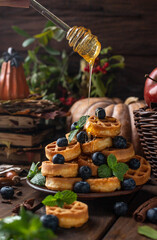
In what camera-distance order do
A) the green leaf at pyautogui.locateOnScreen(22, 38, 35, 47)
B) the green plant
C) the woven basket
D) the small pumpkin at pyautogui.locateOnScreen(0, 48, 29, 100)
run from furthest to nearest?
the green leaf at pyautogui.locateOnScreen(22, 38, 35, 47)
the green plant
the small pumpkin at pyautogui.locateOnScreen(0, 48, 29, 100)
the woven basket

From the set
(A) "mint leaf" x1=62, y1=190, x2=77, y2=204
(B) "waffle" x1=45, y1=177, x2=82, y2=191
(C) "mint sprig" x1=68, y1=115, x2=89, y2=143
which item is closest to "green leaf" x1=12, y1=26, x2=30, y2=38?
(C) "mint sprig" x1=68, y1=115, x2=89, y2=143

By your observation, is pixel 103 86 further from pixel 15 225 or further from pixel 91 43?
pixel 15 225

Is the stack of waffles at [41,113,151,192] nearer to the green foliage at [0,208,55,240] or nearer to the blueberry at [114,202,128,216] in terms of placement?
the blueberry at [114,202,128,216]

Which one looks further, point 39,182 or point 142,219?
point 39,182

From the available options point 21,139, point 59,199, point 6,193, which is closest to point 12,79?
point 21,139

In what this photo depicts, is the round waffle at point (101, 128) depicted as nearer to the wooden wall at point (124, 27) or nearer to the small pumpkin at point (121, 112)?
the small pumpkin at point (121, 112)

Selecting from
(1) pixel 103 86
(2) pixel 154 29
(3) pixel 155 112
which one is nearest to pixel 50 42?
(1) pixel 103 86

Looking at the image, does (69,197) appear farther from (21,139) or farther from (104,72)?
(104,72)
